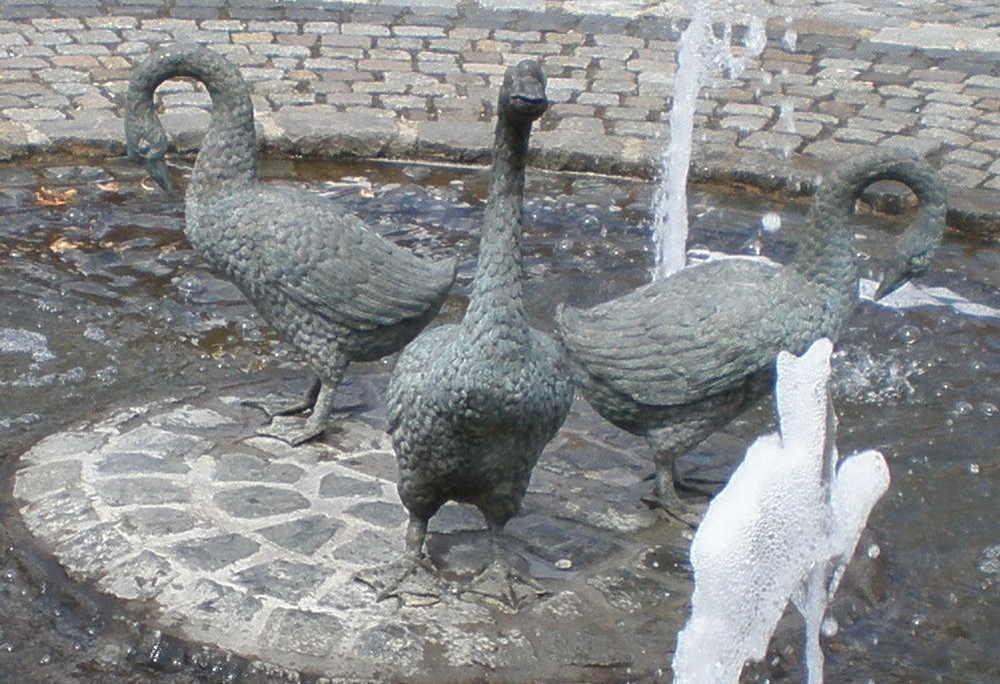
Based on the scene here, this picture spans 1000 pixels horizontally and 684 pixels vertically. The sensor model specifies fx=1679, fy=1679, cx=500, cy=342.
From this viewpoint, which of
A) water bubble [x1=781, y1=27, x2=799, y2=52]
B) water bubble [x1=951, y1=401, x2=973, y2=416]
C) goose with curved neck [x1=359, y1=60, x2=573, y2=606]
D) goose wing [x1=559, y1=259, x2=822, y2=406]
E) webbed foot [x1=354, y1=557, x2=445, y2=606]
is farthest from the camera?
water bubble [x1=781, y1=27, x2=799, y2=52]

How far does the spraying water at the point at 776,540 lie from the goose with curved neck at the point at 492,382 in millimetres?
518

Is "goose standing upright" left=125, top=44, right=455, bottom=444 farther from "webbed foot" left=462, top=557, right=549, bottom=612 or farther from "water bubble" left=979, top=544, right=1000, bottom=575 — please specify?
"water bubble" left=979, top=544, right=1000, bottom=575

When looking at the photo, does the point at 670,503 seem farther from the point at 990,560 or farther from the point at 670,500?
the point at 990,560

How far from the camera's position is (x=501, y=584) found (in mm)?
4539

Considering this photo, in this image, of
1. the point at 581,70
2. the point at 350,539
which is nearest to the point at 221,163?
the point at 350,539

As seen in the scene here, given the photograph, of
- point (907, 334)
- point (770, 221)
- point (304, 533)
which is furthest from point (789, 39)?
point (304, 533)

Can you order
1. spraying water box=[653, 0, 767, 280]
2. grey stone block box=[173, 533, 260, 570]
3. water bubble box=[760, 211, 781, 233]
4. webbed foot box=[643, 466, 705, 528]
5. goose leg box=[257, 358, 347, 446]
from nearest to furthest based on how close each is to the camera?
grey stone block box=[173, 533, 260, 570]
webbed foot box=[643, 466, 705, 528]
goose leg box=[257, 358, 347, 446]
spraying water box=[653, 0, 767, 280]
water bubble box=[760, 211, 781, 233]

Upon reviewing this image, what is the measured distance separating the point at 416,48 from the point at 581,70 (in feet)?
3.21

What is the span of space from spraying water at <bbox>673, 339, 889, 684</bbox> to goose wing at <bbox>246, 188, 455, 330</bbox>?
4.17 ft

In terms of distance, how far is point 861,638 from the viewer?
4.54m

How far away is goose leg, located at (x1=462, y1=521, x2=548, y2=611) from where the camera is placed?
4.51 meters

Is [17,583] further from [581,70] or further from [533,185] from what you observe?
[581,70]

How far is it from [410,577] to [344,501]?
53 centimetres

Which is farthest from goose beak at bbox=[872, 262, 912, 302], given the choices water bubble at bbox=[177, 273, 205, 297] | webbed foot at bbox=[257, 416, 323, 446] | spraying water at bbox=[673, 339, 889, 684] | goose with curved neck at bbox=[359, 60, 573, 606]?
water bubble at bbox=[177, 273, 205, 297]
